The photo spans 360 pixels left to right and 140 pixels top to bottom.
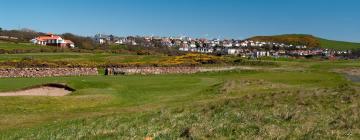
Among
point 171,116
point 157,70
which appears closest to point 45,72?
point 157,70

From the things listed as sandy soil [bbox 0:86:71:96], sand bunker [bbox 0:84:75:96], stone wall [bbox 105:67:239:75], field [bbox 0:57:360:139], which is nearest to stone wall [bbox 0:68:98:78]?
stone wall [bbox 105:67:239:75]

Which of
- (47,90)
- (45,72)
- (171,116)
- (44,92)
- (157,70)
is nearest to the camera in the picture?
(171,116)

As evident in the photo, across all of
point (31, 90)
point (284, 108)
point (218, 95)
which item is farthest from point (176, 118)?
point (31, 90)

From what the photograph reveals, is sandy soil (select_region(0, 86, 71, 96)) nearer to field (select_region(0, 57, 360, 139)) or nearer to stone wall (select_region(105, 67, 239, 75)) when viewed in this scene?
field (select_region(0, 57, 360, 139))

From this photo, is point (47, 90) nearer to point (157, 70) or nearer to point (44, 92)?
point (44, 92)

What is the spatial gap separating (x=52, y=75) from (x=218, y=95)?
105ft

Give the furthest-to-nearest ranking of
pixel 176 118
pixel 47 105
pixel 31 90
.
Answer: pixel 31 90 → pixel 47 105 → pixel 176 118

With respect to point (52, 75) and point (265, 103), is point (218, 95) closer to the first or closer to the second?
point (265, 103)

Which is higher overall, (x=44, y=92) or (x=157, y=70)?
(x=157, y=70)

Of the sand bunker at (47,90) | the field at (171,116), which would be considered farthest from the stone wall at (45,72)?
the field at (171,116)

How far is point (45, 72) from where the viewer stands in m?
66.0

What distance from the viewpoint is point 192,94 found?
40.9 meters

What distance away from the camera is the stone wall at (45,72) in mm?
62566

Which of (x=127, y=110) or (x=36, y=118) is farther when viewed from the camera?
(x=127, y=110)
